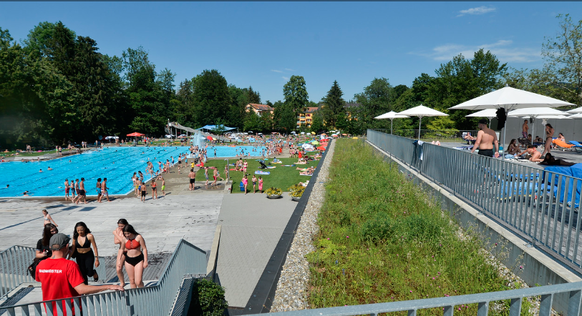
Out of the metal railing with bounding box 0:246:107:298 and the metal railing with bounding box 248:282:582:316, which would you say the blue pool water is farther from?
the metal railing with bounding box 248:282:582:316

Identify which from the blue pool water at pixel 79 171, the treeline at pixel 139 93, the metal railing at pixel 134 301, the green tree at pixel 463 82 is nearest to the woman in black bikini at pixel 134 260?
the metal railing at pixel 134 301

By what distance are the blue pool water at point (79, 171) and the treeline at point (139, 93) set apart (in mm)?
10127

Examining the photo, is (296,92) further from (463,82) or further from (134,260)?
(134,260)

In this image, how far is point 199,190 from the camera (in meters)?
20.8

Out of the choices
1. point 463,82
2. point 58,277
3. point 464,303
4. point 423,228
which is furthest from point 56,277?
point 463,82

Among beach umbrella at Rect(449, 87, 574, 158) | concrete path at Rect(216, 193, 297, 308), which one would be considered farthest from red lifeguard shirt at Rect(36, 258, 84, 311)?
beach umbrella at Rect(449, 87, 574, 158)

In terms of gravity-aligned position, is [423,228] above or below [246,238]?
above

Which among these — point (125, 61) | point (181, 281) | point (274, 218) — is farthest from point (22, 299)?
point (125, 61)

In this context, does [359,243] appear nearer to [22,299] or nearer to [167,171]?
[22,299]

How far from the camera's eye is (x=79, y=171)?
30.8m

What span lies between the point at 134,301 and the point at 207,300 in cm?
225

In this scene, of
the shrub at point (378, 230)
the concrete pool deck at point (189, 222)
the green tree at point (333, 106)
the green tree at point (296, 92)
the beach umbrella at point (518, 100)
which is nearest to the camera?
the shrub at point (378, 230)

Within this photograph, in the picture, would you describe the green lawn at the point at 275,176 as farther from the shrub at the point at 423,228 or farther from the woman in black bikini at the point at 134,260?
the shrub at the point at 423,228

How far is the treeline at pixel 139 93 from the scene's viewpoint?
4019 centimetres
